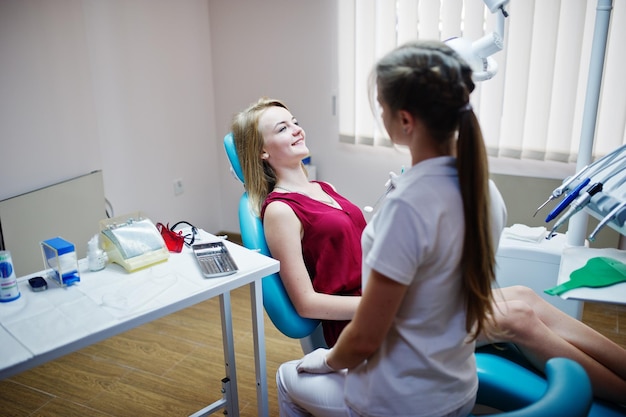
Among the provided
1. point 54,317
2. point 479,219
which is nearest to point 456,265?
point 479,219

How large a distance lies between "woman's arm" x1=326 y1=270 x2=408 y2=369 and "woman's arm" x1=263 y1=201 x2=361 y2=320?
496mm

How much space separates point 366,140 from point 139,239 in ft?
6.00

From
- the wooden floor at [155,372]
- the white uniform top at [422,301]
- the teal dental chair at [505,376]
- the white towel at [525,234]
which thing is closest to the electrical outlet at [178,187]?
the wooden floor at [155,372]

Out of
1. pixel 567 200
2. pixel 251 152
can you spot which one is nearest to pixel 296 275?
pixel 251 152

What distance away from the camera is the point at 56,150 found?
8.58ft

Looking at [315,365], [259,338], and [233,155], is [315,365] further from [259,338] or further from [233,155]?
[233,155]

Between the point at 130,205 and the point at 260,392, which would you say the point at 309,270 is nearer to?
the point at 260,392

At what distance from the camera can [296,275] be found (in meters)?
1.61

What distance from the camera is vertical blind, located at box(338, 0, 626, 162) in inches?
99.8

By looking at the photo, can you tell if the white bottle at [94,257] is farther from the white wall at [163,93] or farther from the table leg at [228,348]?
the white wall at [163,93]

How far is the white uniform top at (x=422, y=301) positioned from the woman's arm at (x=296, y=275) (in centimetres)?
47

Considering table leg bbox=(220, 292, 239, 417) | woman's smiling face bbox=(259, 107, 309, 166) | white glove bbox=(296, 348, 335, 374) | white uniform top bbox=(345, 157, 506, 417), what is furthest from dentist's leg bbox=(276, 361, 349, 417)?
woman's smiling face bbox=(259, 107, 309, 166)

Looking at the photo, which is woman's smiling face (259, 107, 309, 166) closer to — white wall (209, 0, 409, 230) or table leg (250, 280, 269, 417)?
table leg (250, 280, 269, 417)

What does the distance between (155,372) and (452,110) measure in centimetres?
182
